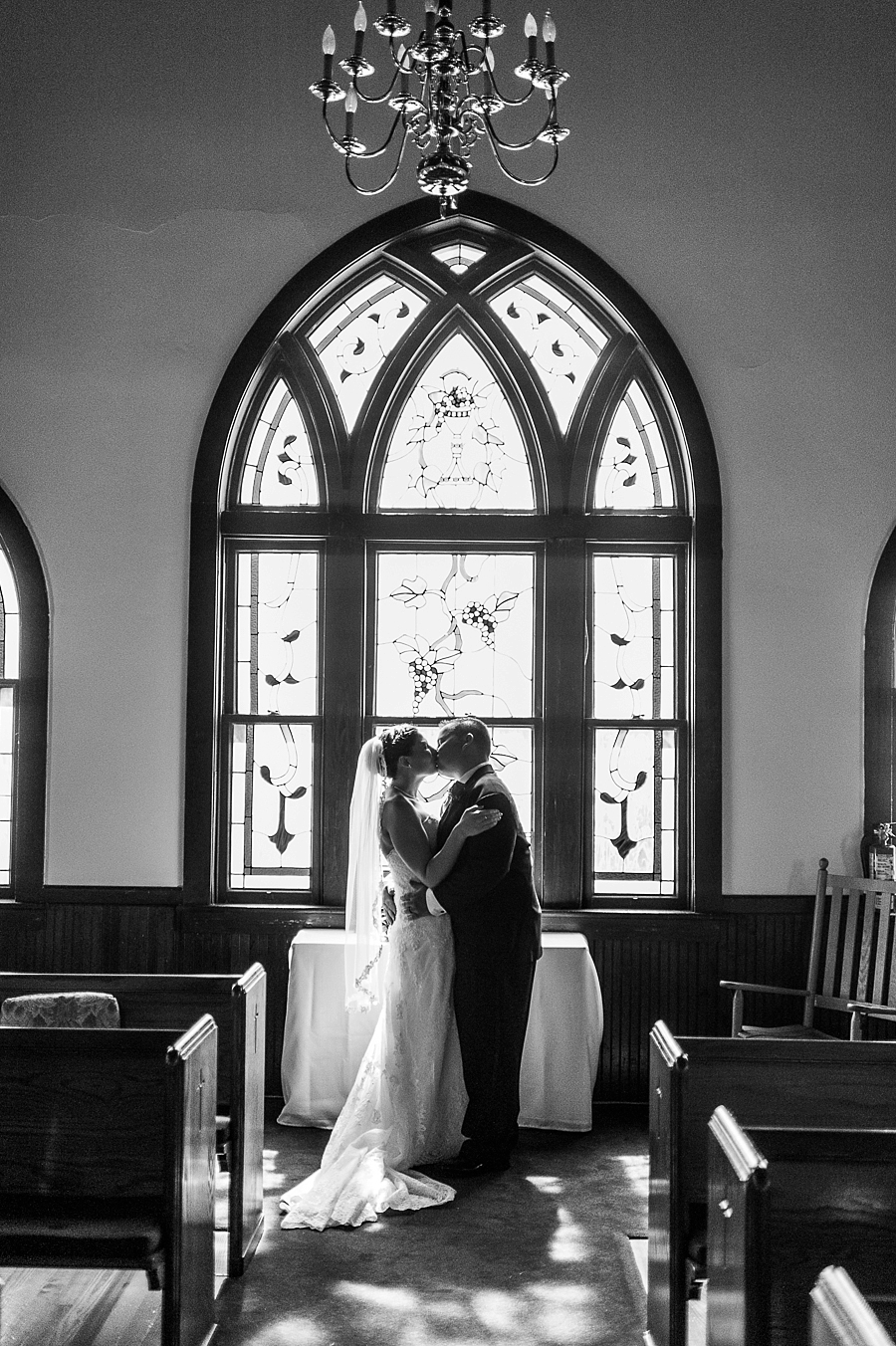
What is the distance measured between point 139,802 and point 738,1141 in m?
3.94

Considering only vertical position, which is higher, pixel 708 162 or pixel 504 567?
pixel 708 162

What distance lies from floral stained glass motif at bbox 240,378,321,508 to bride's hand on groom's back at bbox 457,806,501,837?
6.68 ft

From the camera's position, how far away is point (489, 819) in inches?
190

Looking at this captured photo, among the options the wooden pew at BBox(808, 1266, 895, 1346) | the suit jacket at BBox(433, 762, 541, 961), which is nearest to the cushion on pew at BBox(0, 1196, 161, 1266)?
the wooden pew at BBox(808, 1266, 895, 1346)

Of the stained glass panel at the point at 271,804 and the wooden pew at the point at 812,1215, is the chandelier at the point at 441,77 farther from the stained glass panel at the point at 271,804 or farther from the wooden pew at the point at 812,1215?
the stained glass panel at the point at 271,804

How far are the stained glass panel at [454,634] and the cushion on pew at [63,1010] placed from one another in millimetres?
2346

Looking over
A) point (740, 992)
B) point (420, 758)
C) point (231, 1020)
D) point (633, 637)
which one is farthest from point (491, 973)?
point (633, 637)

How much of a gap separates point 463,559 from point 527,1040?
2286mm

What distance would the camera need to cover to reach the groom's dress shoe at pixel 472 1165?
15.6 ft

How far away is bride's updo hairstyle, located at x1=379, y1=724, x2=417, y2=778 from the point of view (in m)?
5.00

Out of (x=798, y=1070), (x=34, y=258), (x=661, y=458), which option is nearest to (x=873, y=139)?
(x=661, y=458)

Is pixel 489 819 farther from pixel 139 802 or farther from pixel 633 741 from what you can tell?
pixel 139 802

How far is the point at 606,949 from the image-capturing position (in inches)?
228

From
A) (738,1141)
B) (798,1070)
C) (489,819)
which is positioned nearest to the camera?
(738,1141)
